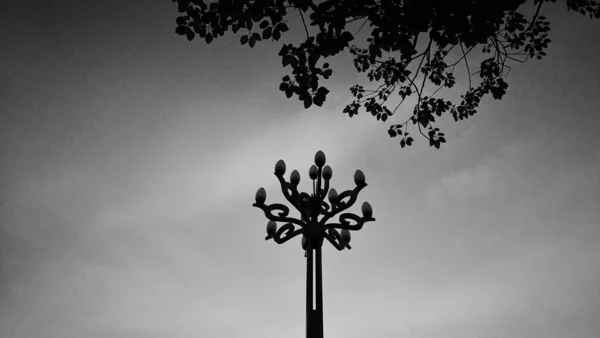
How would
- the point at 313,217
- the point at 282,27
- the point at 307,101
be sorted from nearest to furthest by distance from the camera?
the point at 282,27
the point at 307,101
the point at 313,217

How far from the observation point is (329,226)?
596 centimetres

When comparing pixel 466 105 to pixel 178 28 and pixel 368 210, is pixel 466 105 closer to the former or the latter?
pixel 368 210

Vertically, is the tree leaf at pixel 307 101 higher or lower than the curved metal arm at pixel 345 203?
lower

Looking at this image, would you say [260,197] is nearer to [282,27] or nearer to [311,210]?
[311,210]

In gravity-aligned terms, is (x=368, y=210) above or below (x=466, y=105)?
below

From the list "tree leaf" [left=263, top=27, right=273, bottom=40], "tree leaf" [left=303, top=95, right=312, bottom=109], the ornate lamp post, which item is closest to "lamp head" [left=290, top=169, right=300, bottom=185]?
the ornate lamp post

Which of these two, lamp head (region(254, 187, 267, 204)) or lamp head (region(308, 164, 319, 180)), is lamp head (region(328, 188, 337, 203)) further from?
lamp head (region(254, 187, 267, 204))

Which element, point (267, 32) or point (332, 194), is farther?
point (332, 194)

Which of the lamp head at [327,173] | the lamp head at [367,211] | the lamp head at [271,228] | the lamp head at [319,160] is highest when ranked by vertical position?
the lamp head at [319,160]

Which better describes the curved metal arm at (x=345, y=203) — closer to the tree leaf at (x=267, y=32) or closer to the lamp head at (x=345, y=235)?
the lamp head at (x=345, y=235)

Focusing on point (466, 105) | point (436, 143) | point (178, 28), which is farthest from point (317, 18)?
point (466, 105)

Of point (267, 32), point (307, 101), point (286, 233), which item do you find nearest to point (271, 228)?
point (286, 233)

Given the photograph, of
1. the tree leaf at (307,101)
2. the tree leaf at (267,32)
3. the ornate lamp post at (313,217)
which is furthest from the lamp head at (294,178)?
the tree leaf at (267,32)

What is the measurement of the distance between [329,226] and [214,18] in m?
3.52
